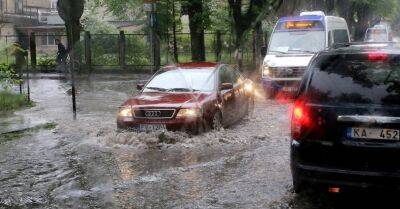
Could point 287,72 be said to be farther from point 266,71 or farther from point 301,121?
point 301,121

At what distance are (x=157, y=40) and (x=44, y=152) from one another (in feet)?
61.7

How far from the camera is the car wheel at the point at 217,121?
1132 centimetres

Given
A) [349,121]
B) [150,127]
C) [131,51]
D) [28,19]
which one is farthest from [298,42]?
[28,19]

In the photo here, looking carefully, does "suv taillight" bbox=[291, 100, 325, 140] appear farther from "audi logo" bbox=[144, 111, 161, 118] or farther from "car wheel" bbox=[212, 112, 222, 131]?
"car wheel" bbox=[212, 112, 222, 131]

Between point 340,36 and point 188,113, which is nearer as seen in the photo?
point 188,113

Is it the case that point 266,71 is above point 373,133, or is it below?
above

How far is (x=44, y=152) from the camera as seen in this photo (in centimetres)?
1047

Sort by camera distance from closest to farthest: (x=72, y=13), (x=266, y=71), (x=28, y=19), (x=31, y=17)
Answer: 1. (x=266, y=71)
2. (x=72, y=13)
3. (x=28, y=19)
4. (x=31, y=17)

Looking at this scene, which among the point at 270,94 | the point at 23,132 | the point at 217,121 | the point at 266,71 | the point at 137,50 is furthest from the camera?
the point at 137,50

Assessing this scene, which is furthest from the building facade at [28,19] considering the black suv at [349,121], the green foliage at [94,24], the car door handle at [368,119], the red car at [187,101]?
the car door handle at [368,119]

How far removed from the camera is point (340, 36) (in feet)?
67.5

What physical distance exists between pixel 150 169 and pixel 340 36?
44.2ft

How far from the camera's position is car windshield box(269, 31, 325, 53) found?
60.0 feet

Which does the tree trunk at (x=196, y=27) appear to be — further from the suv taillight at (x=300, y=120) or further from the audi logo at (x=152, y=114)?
the suv taillight at (x=300, y=120)
